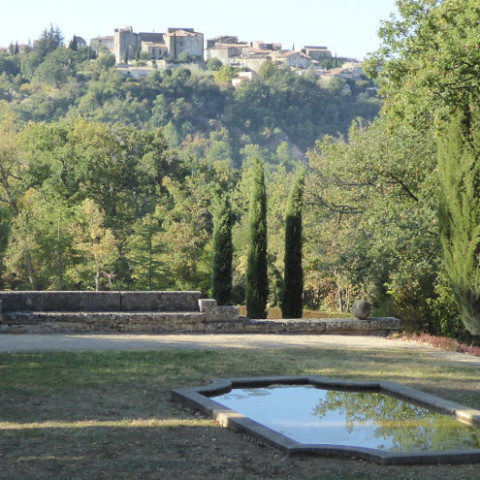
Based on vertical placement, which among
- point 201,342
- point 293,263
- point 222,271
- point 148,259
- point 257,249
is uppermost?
point 257,249

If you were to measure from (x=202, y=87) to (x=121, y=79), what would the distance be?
2104 centimetres

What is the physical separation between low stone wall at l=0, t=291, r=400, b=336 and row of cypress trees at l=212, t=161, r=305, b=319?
8336 mm

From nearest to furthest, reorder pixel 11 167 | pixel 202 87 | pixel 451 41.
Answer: pixel 451 41 < pixel 11 167 < pixel 202 87

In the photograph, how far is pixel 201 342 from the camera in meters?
15.5

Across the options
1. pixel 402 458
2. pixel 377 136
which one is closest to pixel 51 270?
pixel 377 136

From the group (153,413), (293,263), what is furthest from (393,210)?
(153,413)

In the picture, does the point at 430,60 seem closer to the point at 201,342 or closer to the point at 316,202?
the point at 201,342

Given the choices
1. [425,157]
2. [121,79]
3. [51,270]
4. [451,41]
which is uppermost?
[121,79]

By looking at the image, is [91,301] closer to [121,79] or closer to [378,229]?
[378,229]

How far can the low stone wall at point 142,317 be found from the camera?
16391mm

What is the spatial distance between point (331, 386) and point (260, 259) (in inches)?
597

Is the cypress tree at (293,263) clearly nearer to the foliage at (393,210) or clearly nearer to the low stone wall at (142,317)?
the foliage at (393,210)

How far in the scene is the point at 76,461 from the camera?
23.9ft

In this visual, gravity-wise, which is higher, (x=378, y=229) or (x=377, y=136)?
(x=377, y=136)
